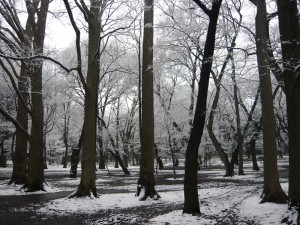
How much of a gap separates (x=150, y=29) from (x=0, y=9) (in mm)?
6852

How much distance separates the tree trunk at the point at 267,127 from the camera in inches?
404

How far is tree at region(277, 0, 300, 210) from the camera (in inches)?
293

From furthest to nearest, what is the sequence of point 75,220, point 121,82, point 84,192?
point 121,82
point 84,192
point 75,220

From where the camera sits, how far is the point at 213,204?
1057 cm

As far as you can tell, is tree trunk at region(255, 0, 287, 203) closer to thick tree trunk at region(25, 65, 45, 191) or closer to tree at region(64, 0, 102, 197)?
tree at region(64, 0, 102, 197)

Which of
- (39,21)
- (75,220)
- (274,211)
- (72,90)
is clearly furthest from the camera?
(72,90)

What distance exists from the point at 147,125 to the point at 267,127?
4.23 meters

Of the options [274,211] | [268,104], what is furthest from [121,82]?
[274,211]

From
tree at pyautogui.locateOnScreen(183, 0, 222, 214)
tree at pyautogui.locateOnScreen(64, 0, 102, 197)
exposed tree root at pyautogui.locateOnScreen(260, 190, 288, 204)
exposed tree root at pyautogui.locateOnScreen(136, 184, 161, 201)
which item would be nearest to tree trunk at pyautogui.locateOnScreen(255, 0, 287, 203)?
exposed tree root at pyautogui.locateOnScreen(260, 190, 288, 204)

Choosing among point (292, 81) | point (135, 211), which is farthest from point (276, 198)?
point (135, 211)

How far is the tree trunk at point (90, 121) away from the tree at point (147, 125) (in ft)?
5.81

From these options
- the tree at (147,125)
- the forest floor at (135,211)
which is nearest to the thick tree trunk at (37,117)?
the forest floor at (135,211)

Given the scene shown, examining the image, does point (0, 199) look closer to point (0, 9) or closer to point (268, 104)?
point (0, 9)

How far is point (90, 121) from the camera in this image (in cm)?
1216
